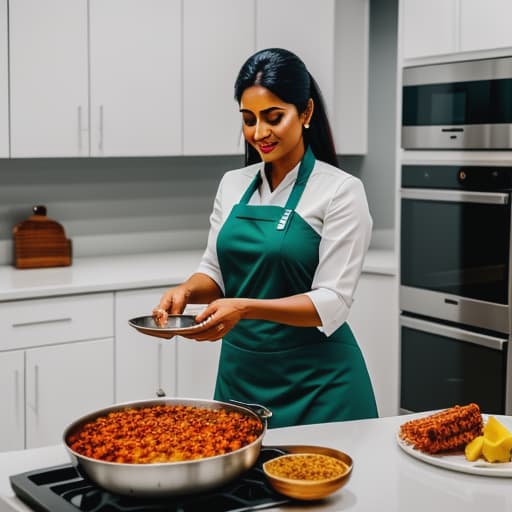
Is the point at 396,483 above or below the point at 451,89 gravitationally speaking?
below

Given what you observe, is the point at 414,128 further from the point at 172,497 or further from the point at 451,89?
the point at 172,497

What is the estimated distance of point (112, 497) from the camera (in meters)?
1.50

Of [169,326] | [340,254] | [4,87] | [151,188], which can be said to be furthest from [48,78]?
[169,326]

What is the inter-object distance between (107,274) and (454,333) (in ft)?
4.40

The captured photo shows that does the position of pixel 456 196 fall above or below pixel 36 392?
above

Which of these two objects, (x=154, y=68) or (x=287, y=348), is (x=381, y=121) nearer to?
(x=154, y=68)

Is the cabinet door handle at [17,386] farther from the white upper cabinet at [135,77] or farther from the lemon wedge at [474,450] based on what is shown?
the lemon wedge at [474,450]

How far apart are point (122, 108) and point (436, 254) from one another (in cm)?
137

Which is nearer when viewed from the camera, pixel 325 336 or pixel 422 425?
pixel 422 425

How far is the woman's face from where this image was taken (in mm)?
2236

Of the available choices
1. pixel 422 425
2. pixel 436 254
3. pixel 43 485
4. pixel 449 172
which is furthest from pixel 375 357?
pixel 43 485

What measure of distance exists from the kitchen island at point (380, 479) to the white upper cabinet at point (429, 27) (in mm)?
1938

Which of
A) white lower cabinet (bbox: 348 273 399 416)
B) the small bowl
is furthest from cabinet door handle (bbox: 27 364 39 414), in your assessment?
the small bowl

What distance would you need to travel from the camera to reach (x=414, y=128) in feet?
11.7
